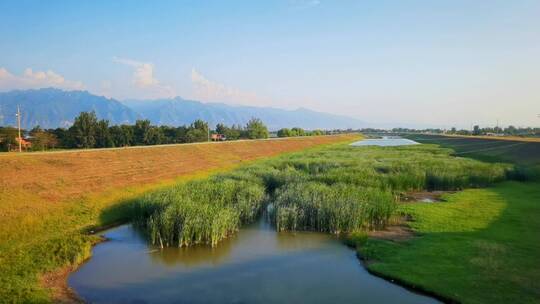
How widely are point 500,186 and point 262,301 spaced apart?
28.6 meters

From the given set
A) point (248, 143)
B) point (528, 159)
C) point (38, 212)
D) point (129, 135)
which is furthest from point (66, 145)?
point (528, 159)

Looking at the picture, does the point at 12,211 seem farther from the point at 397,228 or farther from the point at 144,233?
the point at 397,228

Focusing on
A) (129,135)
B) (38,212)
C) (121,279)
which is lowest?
A: (121,279)

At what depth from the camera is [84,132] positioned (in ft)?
203

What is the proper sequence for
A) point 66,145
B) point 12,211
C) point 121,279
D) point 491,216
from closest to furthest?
1. point 121,279
2. point 12,211
3. point 491,216
4. point 66,145

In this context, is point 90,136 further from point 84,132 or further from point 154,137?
point 154,137

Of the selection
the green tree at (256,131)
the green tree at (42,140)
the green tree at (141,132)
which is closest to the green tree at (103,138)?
the green tree at (141,132)

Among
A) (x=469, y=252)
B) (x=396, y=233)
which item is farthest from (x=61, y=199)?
(x=469, y=252)

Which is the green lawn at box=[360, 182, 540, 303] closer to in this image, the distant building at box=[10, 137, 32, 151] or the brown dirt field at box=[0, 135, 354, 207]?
the brown dirt field at box=[0, 135, 354, 207]

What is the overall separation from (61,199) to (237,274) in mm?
14234

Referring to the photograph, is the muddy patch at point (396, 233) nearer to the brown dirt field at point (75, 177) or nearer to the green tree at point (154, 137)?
the brown dirt field at point (75, 177)

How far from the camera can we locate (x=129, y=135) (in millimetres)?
66812

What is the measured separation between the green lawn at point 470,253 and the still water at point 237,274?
105cm

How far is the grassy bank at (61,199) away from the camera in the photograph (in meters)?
14.9
